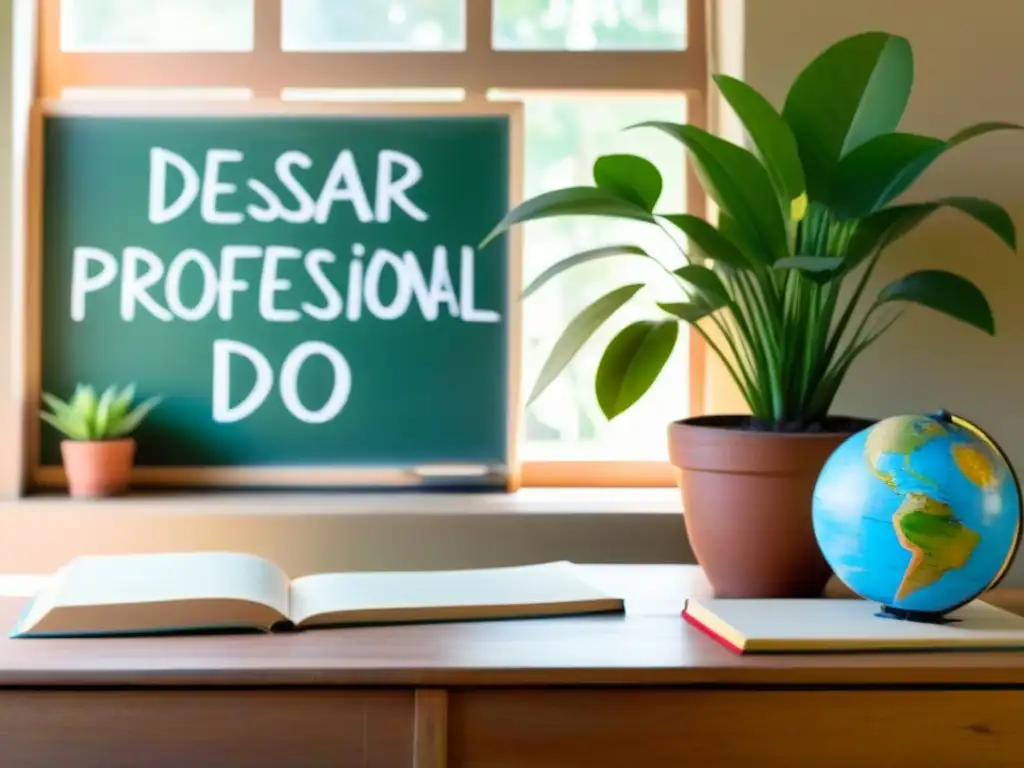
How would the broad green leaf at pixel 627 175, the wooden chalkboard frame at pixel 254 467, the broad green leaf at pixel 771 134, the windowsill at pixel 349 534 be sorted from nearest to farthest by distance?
the broad green leaf at pixel 771 134, the broad green leaf at pixel 627 175, the windowsill at pixel 349 534, the wooden chalkboard frame at pixel 254 467

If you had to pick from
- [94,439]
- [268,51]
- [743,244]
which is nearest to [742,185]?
[743,244]

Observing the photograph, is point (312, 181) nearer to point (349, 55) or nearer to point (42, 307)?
point (349, 55)

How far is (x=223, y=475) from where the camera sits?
1644 mm

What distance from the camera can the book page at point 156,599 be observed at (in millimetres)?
984

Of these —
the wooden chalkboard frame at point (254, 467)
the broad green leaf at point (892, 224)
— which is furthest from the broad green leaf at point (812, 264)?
the wooden chalkboard frame at point (254, 467)

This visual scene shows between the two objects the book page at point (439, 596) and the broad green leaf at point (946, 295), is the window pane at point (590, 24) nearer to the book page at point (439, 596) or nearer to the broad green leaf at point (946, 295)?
the broad green leaf at point (946, 295)

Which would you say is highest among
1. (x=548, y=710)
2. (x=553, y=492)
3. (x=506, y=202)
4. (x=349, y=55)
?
(x=349, y=55)

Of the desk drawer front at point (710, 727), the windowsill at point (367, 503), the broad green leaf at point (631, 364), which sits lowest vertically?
the desk drawer front at point (710, 727)

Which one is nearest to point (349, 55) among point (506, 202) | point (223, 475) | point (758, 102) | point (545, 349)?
point (506, 202)

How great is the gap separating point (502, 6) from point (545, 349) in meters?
0.56

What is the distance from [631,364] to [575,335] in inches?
2.9

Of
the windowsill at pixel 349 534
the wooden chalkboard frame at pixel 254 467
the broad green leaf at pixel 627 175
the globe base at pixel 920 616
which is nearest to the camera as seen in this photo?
the globe base at pixel 920 616

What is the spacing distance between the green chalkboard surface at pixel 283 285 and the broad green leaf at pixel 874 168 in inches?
25.6

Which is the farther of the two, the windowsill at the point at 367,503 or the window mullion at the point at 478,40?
the window mullion at the point at 478,40
